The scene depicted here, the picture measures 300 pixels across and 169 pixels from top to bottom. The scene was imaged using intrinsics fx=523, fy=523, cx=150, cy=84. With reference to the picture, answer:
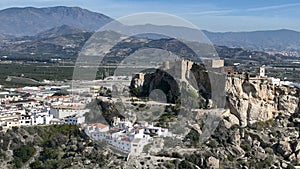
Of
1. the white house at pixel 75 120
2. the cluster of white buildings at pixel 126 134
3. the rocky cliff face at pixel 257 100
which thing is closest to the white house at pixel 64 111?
the white house at pixel 75 120

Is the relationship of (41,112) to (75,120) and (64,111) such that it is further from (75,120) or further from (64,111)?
(75,120)

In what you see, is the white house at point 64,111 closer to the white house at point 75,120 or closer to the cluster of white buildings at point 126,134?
the white house at point 75,120

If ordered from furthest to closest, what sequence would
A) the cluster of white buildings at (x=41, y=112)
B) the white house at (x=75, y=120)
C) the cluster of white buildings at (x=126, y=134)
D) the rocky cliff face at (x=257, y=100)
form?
the cluster of white buildings at (x=41, y=112) < the white house at (x=75, y=120) < the rocky cliff face at (x=257, y=100) < the cluster of white buildings at (x=126, y=134)

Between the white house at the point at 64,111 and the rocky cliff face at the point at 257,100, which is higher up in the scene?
the rocky cliff face at the point at 257,100

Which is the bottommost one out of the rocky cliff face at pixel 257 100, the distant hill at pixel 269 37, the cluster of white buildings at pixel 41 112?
the cluster of white buildings at pixel 41 112


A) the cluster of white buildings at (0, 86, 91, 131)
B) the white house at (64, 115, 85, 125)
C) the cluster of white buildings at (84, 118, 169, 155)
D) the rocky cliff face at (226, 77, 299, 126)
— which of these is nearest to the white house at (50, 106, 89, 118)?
the cluster of white buildings at (0, 86, 91, 131)

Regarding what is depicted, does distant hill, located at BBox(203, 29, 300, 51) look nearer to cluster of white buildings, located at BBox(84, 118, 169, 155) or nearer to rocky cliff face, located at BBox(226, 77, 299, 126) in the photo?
rocky cliff face, located at BBox(226, 77, 299, 126)

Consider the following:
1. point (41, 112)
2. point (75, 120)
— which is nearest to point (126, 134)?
point (75, 120)

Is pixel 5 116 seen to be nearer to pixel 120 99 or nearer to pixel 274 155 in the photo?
pixel 120 99
